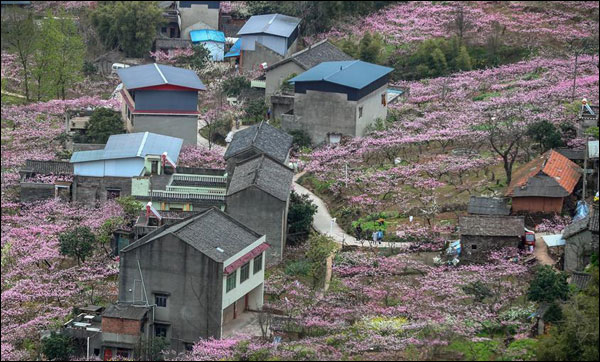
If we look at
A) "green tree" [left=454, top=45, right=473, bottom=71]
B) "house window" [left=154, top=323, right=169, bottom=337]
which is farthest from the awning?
"green tree" [left=454, top=45, right=473, bottom=71]

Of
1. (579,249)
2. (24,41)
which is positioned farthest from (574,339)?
(24,41)

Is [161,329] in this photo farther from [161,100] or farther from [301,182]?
[161,100]

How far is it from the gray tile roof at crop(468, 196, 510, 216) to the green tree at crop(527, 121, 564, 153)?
7.10 metres

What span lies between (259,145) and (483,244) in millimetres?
15228

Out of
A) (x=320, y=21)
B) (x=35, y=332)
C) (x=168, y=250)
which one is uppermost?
(x=320, y=21)

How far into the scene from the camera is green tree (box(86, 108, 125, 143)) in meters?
77.8

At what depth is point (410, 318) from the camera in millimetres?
53906

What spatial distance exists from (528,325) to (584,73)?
119ft

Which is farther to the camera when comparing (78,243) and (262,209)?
(262,209)

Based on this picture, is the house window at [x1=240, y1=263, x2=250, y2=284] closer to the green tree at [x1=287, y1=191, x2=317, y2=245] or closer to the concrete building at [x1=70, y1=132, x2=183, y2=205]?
the green tree at [x1=287, y1=191, x2=317, y2=245]

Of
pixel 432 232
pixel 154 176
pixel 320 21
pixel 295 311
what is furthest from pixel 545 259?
pixel 320 21

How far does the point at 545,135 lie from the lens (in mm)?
69625

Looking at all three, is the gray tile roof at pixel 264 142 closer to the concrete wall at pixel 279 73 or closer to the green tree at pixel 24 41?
the concrete wall at pixel 279 73

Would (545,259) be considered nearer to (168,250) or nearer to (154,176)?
(168,250)
